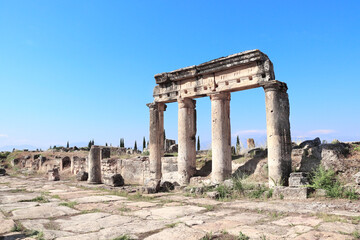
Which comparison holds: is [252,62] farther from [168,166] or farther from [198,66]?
[168,166]

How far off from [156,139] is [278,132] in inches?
225

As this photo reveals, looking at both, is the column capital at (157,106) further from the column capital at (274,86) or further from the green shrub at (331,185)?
the green shrub at (331,185)

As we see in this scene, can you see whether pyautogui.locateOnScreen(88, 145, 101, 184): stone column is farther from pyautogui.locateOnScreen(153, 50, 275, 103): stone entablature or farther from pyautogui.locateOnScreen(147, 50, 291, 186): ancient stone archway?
pyautogui.locateOnScreen(153, 50, 275, 103): stone entablature

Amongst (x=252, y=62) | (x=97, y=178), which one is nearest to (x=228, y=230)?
(x=252, y=62)

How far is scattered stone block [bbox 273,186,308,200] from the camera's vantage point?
771 centimetres

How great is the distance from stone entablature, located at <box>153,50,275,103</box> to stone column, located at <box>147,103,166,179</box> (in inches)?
20.1

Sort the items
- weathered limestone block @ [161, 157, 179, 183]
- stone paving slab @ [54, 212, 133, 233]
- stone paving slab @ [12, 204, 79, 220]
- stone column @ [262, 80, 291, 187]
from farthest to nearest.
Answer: weathered limestone block @ [161, 157, 179, 183] → stone column @ [262, 80, 291, 187] → stone paving slab @ [12, 204, 79, 220] → stone paving slab @ [54, 212, 133, 233]

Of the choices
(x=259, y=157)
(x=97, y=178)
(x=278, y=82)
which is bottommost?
(x=97, y=178)

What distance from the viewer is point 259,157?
1180cm

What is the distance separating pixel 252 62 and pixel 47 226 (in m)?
8.25

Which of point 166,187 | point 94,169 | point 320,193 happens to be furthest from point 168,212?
point 94,169

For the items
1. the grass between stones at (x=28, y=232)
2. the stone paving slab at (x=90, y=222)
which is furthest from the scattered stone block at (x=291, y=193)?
the grass between stones at (x=28, y=232)

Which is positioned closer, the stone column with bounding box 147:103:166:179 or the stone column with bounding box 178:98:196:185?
the stone column with bounding box 178:98:196:185

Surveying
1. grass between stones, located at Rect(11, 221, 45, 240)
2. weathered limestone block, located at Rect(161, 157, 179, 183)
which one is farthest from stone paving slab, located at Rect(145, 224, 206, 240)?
weathered limestone block, located at Rect(161, 157, 179, 183)
